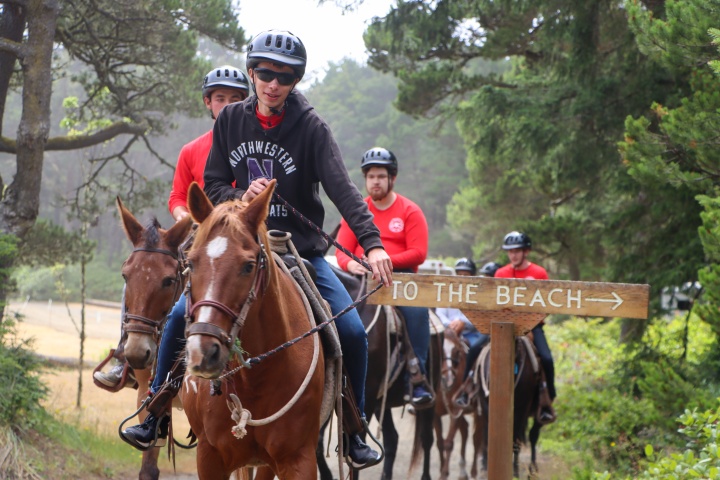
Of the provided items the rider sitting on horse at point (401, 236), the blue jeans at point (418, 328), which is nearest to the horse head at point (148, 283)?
the rider sitting on horse at point (401, 236)

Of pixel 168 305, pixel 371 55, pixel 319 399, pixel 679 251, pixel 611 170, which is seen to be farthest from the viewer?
pixel 371 55

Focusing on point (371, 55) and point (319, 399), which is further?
point (371, 55)

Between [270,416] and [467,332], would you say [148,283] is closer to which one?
[270,416]

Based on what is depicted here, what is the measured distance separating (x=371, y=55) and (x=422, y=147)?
38.4m

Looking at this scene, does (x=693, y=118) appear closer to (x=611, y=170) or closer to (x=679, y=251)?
(x=679, y=251)

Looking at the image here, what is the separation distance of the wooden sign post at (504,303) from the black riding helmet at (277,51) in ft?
5.15

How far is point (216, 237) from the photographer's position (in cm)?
404

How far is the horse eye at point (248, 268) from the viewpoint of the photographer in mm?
4043

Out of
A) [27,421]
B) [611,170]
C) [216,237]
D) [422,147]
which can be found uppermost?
[422,147]

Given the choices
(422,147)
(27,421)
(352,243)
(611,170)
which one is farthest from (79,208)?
(422,147)

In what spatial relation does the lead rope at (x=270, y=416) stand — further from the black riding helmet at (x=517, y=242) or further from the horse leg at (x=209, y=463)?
the black riding helmet at (x=517, y=242)

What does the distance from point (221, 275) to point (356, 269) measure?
4056 mm

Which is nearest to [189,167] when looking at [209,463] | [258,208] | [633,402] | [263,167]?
[263,167]

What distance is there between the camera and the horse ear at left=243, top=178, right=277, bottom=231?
421 centimetres
